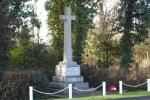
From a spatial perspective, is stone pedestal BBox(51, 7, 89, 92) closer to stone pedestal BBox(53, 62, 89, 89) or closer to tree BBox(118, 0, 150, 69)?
stone pedestal BBox(53, 62, 89, 89)

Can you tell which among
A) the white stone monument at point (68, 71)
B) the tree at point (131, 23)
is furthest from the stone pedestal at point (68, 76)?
the tree at point (131, 23)

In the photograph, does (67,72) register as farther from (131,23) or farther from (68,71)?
(131,23)

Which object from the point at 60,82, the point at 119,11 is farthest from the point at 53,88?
the point at 119,11

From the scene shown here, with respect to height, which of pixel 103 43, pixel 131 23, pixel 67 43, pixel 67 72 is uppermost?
pixel 131 23

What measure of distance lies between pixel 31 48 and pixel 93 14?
5628 millimetres

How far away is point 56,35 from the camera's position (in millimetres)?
34000

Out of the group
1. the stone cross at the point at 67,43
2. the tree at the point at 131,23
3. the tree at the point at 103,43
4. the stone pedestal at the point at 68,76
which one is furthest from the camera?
the tree at the point at 103,43

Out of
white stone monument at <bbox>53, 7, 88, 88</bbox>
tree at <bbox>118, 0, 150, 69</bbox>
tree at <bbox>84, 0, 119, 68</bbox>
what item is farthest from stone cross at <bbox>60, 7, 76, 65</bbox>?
tree at <bbox>84, 0, 119, 68</bbox>

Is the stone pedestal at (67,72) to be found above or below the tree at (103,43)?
below

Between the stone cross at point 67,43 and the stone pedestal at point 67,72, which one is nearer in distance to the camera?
the stone pedestal at point 67,72

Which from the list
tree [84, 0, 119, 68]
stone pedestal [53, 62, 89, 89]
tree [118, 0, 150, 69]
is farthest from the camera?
tree [84, 0, 119, 68]

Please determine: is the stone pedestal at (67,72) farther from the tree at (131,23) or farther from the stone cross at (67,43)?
the tree at (131,23)

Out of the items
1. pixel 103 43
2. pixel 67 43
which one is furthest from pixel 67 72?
pixel 103 43

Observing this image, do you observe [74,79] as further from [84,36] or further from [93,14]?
[93,14]
